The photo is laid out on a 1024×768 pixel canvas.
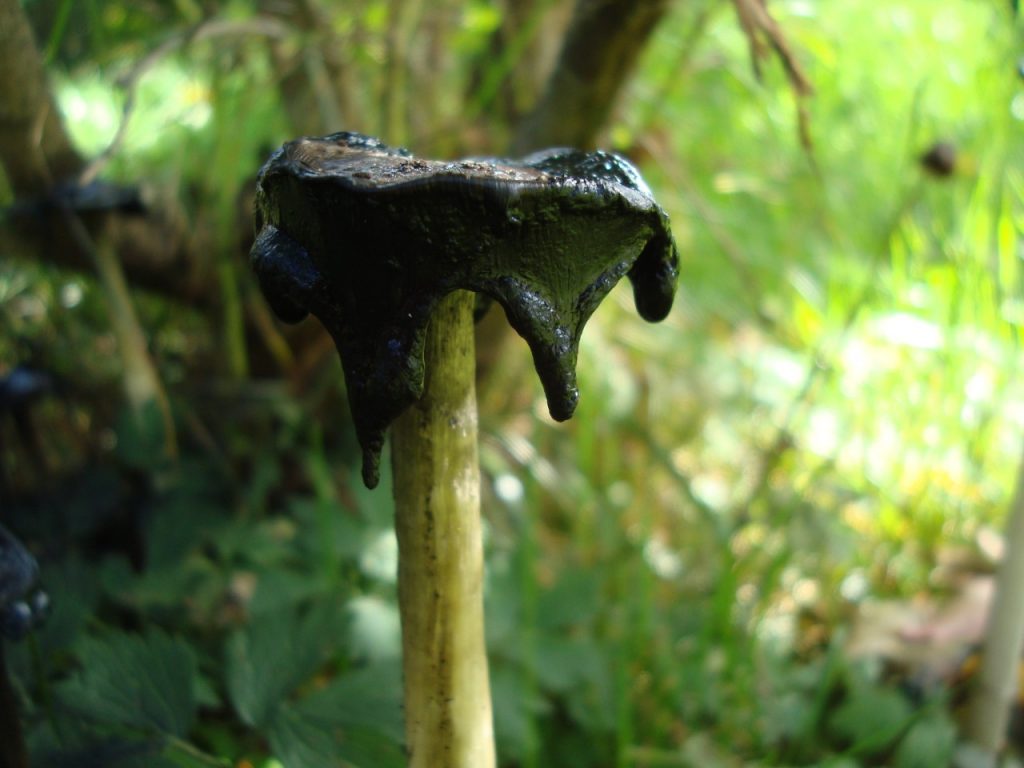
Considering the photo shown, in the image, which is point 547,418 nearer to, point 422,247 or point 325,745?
point 325,745

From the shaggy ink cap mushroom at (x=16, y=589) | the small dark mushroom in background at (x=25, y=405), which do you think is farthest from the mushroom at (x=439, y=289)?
the small dark mushroom in background at (x=25, y=405)

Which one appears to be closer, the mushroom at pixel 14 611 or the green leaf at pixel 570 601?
the mushroom at pixel 14 611

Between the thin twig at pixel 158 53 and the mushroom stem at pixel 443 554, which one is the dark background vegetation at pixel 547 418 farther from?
the mushroom stem at pixel 443 554

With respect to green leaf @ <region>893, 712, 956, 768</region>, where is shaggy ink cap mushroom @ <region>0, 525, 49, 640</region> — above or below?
below

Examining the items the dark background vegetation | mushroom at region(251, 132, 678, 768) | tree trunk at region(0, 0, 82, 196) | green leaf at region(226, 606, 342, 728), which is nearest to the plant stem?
the dark background vegetation

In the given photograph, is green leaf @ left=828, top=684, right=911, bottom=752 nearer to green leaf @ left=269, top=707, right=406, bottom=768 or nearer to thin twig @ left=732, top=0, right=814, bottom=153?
green leaf @ left=269, top=707, right=406, bottom=768

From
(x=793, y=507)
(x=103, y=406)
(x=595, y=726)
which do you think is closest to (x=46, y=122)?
(x=103, y=406)

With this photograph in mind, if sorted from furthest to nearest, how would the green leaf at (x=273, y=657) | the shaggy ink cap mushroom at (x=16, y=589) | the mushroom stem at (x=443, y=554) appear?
the green leaf at (x=273, y=657) < the shaggy ink cap mushroom at (x=16, y=589) < the mushroom stem at (x=443, y=554)
